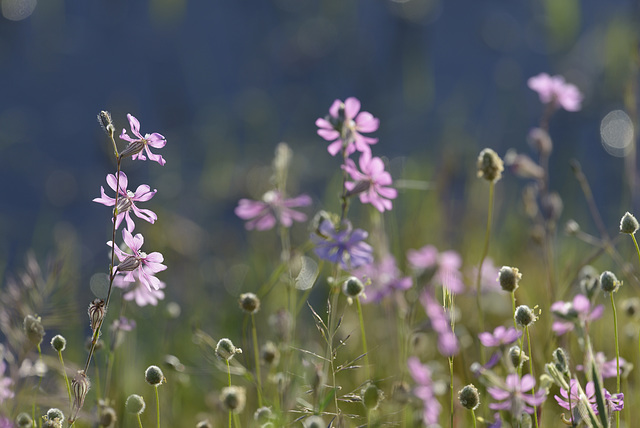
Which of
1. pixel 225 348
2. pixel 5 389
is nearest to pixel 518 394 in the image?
pixel 225 348

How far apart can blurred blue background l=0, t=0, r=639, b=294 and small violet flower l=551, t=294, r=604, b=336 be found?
101 inches

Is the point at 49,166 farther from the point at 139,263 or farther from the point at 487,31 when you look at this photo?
the point at 139,263

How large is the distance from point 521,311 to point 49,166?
12.6ft

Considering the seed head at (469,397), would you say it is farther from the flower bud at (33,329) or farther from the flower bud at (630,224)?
the flower bud at (33,329)

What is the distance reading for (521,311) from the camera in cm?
78

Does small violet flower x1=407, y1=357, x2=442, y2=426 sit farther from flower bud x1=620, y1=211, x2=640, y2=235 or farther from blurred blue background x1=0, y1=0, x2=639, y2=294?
blurred blue background x1=0, y1=0, x2=639, y2=294

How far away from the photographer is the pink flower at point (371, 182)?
1006 mm

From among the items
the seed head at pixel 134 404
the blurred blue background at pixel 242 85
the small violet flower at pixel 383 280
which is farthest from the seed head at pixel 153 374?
the blurred blue background at pixel 242 85

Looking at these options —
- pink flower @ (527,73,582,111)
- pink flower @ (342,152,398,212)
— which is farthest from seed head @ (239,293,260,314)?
pink flower @ (527,73,582,111)

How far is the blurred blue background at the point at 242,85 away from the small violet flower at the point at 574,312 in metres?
2.57

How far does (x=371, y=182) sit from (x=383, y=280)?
299mm

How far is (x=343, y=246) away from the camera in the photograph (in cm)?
98

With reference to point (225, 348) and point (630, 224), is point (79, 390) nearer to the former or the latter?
point (225, 348)

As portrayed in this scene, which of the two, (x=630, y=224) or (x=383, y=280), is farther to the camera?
(x=383, y=280)
